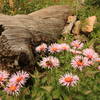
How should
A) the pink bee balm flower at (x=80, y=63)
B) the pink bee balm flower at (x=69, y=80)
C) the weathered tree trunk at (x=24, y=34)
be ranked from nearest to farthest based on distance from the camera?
the pink bee balm flower at (x=69, y=80), the pink bee balm flower at (x=80, y=63), the weathered tree trunk at (x=24, y=34)

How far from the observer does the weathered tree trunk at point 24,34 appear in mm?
6012

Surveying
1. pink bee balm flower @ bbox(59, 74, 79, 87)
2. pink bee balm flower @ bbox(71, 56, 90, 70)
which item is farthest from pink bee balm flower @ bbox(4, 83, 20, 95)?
pink bee balm flower @ bbox(71, 56, 90, 70)

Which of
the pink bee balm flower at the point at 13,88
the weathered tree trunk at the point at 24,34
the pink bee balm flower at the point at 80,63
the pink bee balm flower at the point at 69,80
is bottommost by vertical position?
the weathered tree trunk at the point at 24,34

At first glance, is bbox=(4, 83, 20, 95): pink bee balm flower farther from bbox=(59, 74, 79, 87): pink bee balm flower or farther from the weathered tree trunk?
the weathered tree trunk

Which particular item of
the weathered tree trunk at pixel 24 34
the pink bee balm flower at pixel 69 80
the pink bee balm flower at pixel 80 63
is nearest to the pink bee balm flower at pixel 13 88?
the pink bee balm flower at pixel 69 80

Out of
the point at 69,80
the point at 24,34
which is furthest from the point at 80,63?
the point at 24,34

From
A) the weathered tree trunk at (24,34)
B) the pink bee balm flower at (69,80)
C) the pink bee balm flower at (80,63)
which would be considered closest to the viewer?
the pink bee balm flower at (69,80)

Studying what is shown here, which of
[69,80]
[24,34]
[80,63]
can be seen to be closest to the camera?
[69,80]

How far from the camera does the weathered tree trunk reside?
601cm

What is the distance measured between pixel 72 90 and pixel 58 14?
15.6 feet

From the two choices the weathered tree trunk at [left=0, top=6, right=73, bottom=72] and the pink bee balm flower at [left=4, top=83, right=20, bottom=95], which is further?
the weathered tree trunk at [left=0, top=6, right=73, bottom=72]

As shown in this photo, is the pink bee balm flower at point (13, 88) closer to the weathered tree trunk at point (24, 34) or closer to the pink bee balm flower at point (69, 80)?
the pink bee balm flower at point (69, 80)

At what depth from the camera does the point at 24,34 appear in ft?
21.4

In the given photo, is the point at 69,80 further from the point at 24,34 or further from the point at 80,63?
the point at 24,34
